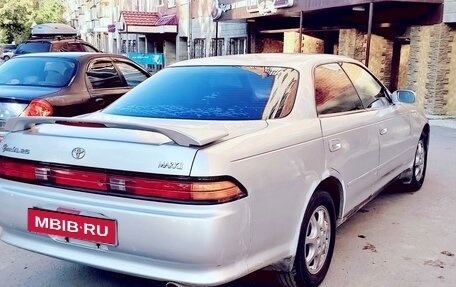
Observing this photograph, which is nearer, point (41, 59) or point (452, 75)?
point (41, 59)

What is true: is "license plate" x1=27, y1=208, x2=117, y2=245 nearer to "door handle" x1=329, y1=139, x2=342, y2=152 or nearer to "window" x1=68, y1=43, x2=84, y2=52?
"door handle" x1=329, y1=139, x2=342, y2=152

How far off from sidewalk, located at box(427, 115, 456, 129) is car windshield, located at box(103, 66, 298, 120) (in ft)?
26.8

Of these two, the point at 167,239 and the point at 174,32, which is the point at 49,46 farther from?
the point at 174,32

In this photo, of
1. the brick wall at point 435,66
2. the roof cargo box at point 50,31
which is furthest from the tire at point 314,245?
the roof cargo box at point 50,31

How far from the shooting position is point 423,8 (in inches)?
474

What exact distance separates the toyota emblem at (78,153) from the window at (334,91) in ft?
5.35

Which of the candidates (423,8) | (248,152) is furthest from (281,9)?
(248,152)

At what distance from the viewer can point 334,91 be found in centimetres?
393

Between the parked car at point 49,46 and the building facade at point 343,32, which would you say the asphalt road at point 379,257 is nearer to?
the building facade at point 343,32

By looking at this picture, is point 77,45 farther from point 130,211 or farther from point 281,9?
point 130,211

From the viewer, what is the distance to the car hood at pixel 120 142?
257 cm

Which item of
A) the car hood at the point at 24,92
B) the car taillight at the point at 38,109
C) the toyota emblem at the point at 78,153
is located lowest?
the car taillight at the point at 38,109

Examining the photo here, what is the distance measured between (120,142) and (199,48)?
890 inches

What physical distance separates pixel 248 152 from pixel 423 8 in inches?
425
